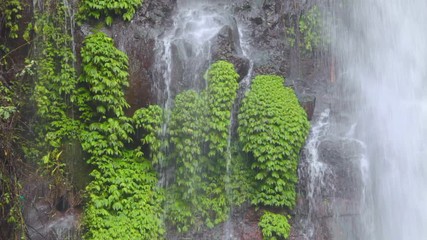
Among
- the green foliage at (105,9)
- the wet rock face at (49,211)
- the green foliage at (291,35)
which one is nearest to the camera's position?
the wet rock face at (49,211)

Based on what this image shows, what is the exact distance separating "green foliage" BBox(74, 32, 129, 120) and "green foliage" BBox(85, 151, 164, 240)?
0.99 metres

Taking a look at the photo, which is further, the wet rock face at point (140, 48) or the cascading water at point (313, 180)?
the cascading water at point (313, 180)

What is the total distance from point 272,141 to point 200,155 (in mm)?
1445

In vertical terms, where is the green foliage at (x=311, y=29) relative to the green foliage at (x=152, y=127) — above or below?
above

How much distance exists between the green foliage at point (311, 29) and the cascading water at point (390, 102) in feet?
1.94

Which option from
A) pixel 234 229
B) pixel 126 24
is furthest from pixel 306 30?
pixel 234 229

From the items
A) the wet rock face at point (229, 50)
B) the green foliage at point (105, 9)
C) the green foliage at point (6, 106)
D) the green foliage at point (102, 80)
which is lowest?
the green foliage at point (6, 106)

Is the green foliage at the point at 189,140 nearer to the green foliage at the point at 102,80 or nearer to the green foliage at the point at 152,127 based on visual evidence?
the green foliage at the point at 152,127

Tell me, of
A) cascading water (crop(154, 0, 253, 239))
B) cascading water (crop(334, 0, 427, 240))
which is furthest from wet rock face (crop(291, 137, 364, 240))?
cascading water (crop(154, 0, 253, 239))

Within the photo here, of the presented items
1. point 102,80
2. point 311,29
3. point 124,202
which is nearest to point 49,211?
point 124,202

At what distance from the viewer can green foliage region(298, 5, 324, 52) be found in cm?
1271

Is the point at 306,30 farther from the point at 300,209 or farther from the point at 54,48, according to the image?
the point at 54,48

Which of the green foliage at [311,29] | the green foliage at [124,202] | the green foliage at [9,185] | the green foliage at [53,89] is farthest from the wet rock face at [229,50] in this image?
the green foliage at [9,185]

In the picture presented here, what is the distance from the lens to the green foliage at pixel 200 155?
10.1 m
